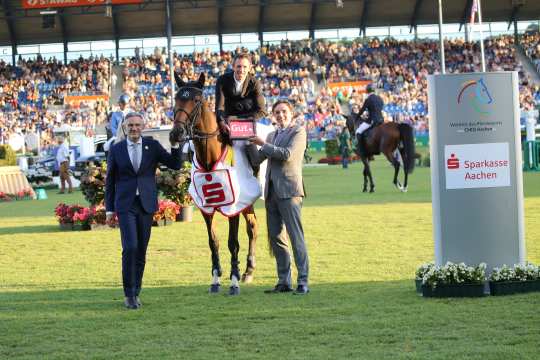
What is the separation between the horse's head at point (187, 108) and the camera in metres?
10.3

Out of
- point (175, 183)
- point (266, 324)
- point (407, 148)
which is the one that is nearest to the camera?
point (266, 324)

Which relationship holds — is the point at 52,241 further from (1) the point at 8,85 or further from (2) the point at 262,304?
(1) the point at 8,85

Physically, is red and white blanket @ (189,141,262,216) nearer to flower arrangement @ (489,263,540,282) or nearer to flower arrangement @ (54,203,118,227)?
flower arrangement @ (489,263,540,282)

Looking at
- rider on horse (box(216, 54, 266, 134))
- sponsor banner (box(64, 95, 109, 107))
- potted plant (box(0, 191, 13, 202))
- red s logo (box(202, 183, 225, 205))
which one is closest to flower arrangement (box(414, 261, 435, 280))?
red s logo (box(202, 183, 225, 205))

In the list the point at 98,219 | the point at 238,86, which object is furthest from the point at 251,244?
the point at 98,219

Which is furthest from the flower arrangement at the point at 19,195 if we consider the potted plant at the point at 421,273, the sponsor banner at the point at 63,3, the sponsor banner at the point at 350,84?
the sponsor banner at the point at 350,84

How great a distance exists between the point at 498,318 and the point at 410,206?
42.8 feet

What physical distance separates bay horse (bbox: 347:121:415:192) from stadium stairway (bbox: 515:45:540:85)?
36.9 metres

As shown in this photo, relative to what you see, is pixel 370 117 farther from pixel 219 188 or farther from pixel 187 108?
pixel 187 108

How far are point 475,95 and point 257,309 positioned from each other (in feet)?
9.73

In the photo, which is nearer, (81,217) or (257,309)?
(257,309)

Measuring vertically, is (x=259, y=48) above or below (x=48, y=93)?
above

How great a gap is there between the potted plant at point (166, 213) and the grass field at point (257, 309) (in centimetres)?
198

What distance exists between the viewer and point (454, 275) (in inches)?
383
